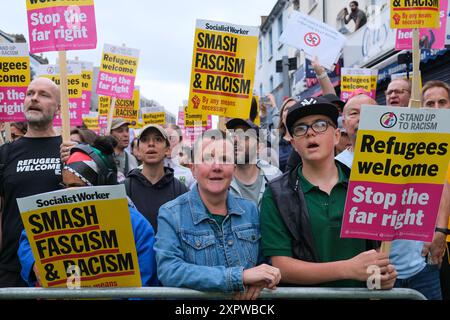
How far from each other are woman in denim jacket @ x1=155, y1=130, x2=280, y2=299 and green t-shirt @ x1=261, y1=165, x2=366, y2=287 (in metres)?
0.09

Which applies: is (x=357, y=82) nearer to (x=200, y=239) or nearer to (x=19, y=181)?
(x=19, y=181)

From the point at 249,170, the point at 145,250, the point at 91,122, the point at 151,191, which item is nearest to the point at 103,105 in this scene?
the point at 91,122

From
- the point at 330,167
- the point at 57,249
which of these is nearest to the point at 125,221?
the point at 57,249

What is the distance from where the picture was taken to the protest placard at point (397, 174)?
216cm

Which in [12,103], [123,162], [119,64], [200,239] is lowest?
[200,239]

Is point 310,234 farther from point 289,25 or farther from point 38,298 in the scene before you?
point 289,25

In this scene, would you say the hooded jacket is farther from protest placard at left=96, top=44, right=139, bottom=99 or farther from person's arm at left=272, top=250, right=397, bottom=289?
protest placard at left=96, top=44, right=139, bottom=99

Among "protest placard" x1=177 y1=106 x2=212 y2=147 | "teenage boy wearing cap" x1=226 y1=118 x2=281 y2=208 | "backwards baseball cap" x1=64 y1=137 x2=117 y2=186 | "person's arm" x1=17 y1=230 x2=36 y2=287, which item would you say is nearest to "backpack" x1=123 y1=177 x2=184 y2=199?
"protest placard" x1=177 y1=106 x2=212 y2=147

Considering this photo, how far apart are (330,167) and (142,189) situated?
2002 millimetres

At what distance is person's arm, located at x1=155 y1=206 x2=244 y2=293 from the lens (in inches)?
85.8

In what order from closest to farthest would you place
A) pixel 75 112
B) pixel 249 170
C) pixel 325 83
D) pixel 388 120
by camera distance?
1. pixel 388 120
2. pixel 249 170
3. pixel 325 83
4. pixel 75 112

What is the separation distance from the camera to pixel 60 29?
421 cm

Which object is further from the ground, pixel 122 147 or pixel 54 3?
pixel 54 3

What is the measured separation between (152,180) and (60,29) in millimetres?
1437
